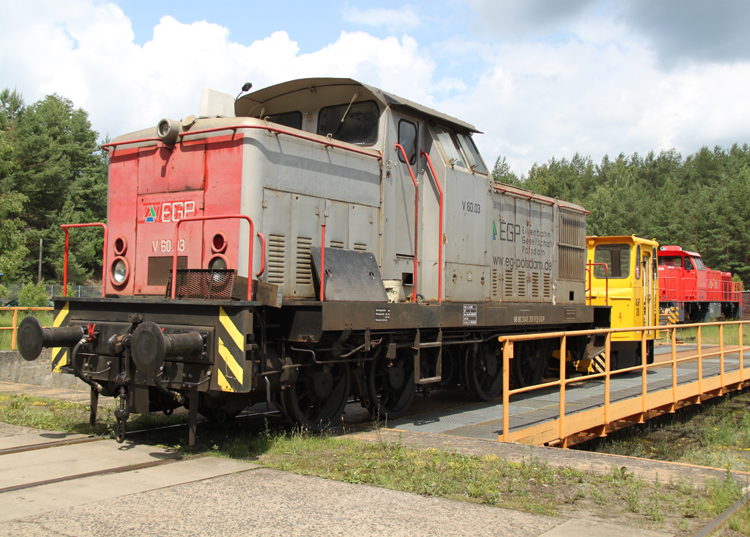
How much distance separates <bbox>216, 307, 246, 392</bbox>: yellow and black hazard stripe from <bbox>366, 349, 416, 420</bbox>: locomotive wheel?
6.84ft

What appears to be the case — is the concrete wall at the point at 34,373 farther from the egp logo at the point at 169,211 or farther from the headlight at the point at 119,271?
the egp logo at the point at 169,211

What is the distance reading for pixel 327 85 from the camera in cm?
759

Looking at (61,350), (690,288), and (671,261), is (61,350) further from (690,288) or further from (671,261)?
(671,261)

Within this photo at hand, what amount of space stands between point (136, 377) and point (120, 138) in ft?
9.40

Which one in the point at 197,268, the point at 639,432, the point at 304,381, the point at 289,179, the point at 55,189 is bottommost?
the point at 639,432

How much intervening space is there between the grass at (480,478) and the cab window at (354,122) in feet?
11.1

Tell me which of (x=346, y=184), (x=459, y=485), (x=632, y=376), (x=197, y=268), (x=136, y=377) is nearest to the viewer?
(x=459, y=485)

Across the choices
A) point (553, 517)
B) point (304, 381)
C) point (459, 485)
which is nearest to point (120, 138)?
point (304, 381)

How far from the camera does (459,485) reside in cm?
461

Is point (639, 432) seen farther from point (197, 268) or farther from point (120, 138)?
point (120, 138)

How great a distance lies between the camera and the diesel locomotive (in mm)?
5812

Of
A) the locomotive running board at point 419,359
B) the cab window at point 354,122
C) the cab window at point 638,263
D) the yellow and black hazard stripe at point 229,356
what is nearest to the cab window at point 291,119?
the cab window at point 354,122

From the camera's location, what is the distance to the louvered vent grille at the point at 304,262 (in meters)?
6.66

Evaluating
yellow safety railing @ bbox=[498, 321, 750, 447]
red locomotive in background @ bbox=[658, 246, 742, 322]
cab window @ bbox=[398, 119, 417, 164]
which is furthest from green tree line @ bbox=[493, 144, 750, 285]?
cab window @ bbox=[398, 119, 417, 164]
